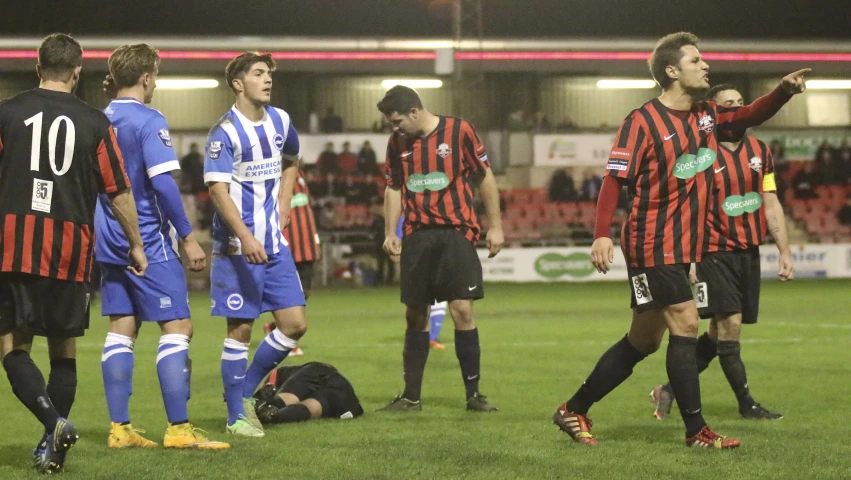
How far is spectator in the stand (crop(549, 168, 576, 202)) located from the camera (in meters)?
26.0

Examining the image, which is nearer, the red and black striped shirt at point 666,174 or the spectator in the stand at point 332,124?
Result: the red and black striped shirt at point 666,174

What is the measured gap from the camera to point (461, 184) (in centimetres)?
698

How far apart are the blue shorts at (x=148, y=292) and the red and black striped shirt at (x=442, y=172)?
193 centimetres

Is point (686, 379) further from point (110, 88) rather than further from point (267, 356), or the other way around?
point (110, 88)

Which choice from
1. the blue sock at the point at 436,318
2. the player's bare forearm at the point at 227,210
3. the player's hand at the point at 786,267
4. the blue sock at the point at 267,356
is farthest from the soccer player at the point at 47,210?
the blue sock at the point at 436,318

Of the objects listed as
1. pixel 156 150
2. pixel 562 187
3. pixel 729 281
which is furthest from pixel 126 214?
pixel 562 187

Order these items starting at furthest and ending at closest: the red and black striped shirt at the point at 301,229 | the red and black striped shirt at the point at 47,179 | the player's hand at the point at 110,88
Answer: the red and black striped shirt at the point at 301,229 → the player's hand at the point at 110,88 → the red and black striped shirt at the point at 47,179

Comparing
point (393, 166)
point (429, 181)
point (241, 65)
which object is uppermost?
point (241, 65)

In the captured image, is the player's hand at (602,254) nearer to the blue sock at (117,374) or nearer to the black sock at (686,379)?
the black sock at (686,379)

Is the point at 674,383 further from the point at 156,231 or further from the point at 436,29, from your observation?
the point at 436,29

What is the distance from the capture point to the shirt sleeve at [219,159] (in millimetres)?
5762

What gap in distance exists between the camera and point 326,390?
21.3 feet

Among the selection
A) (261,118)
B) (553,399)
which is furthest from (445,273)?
(261,118)

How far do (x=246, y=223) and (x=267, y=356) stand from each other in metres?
0.81
